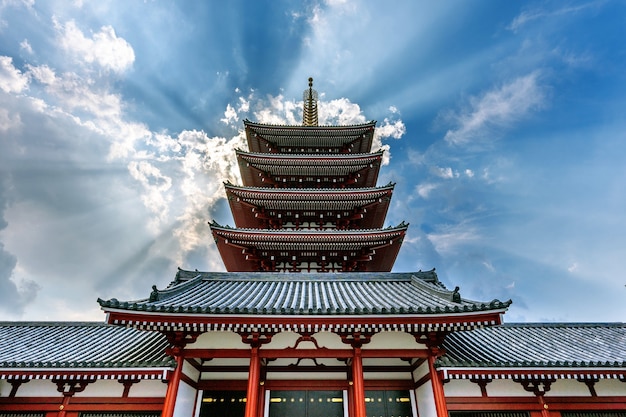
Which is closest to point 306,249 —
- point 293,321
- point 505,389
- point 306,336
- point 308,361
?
point 308,361

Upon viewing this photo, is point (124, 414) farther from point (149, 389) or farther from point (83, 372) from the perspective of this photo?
point (83, 372)

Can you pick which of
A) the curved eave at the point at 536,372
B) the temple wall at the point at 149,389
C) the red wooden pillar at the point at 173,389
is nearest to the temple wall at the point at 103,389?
the temple wall at the point at 149,389

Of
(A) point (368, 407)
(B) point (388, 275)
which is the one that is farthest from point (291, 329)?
(B) point (388, 275)

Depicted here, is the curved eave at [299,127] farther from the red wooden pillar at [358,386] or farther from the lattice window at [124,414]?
the lattice window at [124,414]

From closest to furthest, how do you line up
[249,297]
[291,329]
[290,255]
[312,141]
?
1. [291,329]
2. [249,297]
3. [290,255]
4. [312,141]

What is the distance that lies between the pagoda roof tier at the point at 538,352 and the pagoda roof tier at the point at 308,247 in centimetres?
523

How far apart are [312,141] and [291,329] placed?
14348mm

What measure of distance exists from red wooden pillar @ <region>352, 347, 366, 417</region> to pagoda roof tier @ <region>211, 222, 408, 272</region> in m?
6.44

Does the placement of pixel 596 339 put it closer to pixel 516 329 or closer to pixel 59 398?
pixel 516 329

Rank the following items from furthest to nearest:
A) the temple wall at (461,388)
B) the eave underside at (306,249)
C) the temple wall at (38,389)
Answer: the eave underside at (306,249), the temple wall at (38,389), the temple wall at (461,388)

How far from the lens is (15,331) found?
42.7 ft

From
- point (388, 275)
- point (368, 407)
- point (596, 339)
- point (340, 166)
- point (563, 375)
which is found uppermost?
point (340, 166)

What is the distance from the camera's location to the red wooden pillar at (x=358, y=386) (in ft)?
27.1

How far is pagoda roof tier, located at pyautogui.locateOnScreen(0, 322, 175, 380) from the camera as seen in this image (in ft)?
28.6
